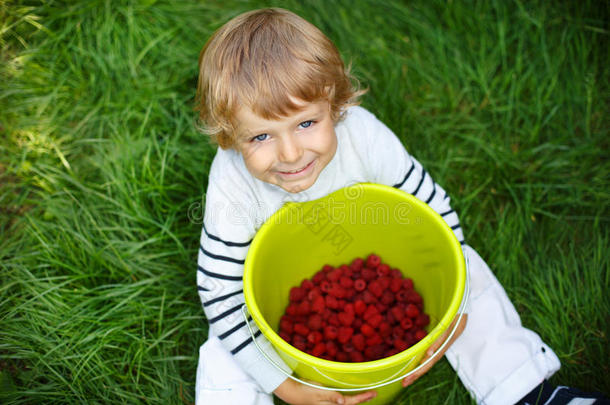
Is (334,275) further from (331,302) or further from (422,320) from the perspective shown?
(422,320)

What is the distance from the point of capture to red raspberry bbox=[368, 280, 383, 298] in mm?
1295

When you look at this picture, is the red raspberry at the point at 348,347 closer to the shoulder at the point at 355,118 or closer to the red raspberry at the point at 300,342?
the red raspberry at the point at 300,342

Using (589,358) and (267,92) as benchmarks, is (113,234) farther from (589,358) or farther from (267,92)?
(589,358)

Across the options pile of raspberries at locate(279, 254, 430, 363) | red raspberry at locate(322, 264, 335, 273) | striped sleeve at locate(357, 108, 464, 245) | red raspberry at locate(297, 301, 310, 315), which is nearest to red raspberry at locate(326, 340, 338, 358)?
pile of raspberries at locate(279, 254, 430, 363)

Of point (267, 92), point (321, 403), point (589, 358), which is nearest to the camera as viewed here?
point (267, 92)

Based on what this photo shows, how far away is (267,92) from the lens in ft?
3.04

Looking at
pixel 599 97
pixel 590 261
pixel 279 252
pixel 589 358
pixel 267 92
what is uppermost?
pixel 267 92

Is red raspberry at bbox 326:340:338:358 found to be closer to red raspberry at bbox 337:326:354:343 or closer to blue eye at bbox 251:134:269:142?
red raspberry at bbox 337:326:354:343

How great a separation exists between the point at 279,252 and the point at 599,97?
4.04 ft

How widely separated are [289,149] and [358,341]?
0.55m

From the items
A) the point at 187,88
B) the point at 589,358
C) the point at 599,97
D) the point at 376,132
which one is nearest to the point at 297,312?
the point at 376,132

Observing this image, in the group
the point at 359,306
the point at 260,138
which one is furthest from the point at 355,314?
the point at 260,138

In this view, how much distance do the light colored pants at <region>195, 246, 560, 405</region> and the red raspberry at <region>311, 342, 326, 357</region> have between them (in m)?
0.15

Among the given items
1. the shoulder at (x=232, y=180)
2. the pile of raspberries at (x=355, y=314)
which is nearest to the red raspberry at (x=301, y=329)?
the pile of raspberries at (x=355, y=314)
